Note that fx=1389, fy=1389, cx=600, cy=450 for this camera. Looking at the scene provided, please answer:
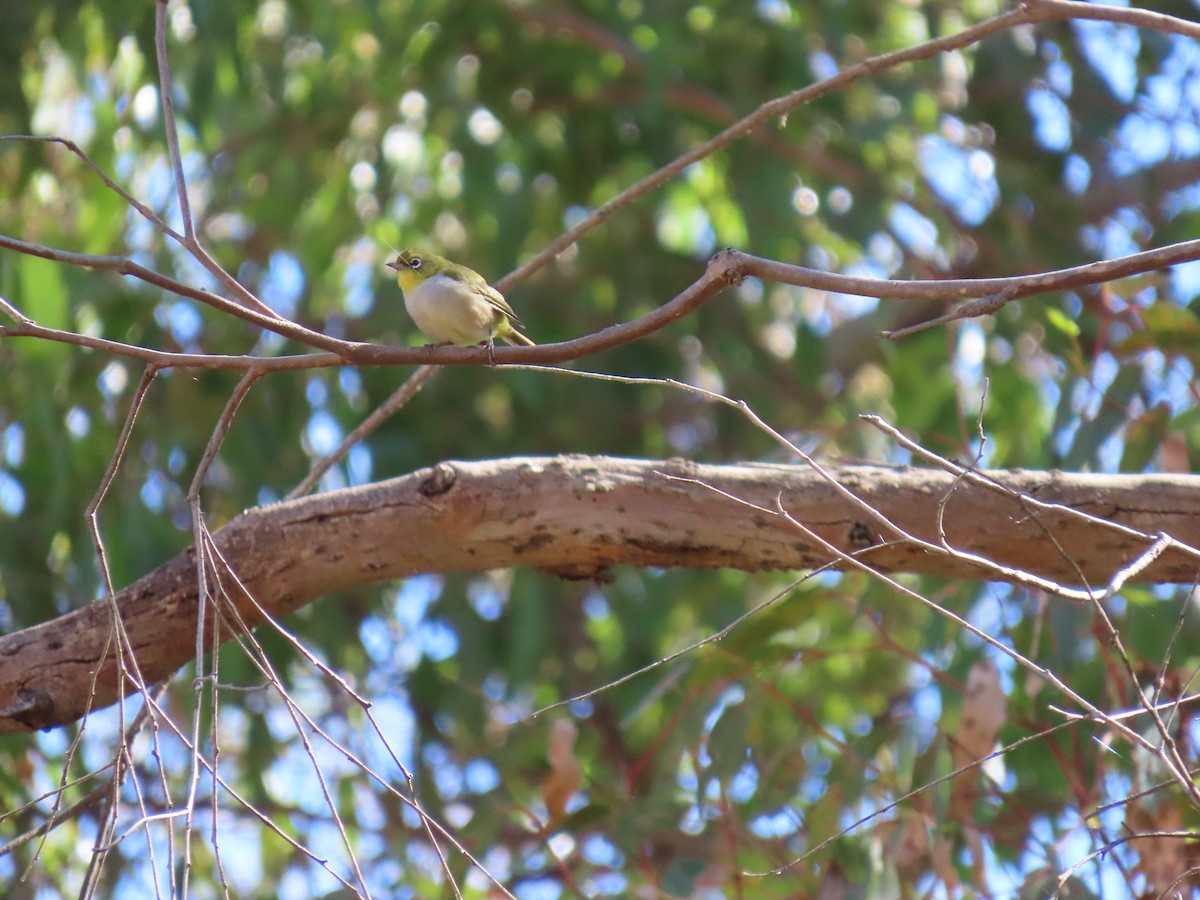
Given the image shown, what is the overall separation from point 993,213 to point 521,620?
121 inches

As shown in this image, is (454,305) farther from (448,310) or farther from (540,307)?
(540,307)

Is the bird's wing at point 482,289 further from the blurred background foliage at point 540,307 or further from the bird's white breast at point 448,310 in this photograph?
the blurred background foliage at point 540,307

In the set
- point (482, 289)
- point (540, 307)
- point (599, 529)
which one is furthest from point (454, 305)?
point (540, 307)

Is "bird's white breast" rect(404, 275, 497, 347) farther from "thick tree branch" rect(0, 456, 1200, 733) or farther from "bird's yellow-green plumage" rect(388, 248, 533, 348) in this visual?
"thick tree branch" rect(0, 456, 1200, 733)

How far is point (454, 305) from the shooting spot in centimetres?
428

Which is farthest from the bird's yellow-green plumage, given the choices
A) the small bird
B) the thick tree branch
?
the thick tree branch

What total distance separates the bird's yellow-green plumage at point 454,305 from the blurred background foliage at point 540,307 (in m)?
1.28

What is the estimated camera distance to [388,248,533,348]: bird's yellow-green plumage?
169 inches

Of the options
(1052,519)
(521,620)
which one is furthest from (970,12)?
(1052,519)

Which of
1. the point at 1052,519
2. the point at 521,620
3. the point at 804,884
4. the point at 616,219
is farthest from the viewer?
the point at 616,219

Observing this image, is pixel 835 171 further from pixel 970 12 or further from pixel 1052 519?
pixel 1052 519

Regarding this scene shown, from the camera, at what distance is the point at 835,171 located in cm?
689

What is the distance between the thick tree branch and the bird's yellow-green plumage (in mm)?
1101

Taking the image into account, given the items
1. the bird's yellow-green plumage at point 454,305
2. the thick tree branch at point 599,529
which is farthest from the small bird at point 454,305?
the thick tree branch at point 599,529
